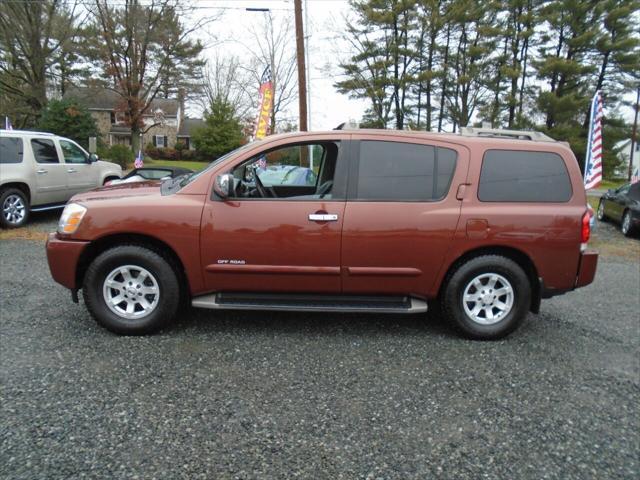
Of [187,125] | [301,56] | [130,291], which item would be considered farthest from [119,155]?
[187,125]

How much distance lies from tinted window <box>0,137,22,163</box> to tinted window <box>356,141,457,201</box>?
24.9 feet

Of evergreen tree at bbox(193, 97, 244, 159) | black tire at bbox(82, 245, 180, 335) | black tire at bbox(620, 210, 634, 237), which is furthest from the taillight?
evergreen tree at bbox(193, 97, 244, 159)

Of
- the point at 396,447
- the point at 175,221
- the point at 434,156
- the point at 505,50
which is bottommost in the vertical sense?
the point at 396,447

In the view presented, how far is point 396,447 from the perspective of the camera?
8.02 feet

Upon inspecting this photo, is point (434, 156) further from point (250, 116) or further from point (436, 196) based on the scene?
point (250, 116)

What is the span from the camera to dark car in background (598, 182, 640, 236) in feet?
35.1

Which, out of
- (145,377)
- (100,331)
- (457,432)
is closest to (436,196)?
(457,432)

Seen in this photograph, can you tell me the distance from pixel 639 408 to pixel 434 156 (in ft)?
7.67

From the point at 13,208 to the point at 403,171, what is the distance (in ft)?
26.4

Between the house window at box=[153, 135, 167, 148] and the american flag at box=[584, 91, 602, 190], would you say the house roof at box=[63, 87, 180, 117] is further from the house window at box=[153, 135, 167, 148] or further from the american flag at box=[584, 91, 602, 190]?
the american flag at box=[584, 91, 602, 190]

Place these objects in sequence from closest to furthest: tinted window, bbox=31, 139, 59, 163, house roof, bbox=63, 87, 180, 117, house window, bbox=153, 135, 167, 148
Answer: tinted window, bbox=31, 139, 59, 163, house roof, bbox=63, 87, 180, 117, house window, bbox=153, 135, 167, 148

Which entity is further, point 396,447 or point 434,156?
point 434,156

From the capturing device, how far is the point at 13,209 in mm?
8469

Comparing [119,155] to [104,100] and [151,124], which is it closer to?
[151,124]
